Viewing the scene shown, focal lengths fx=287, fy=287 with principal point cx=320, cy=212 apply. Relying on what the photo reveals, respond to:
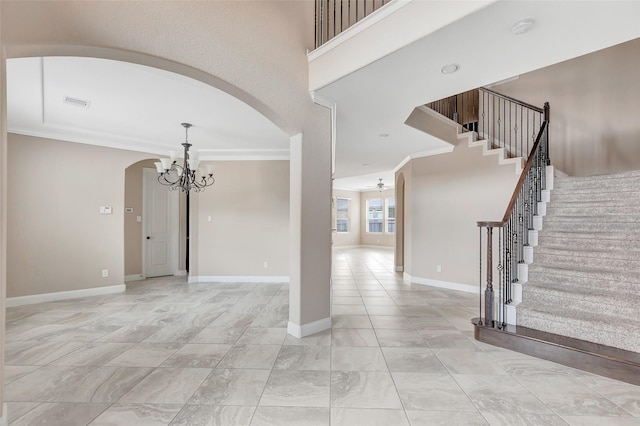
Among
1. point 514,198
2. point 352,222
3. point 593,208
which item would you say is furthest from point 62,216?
point 352,222

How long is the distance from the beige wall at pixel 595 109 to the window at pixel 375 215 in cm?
841

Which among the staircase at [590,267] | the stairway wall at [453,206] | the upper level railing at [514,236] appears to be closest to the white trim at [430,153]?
the stairway wall at [453,206]

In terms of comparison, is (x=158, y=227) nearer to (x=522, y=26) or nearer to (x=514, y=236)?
(x=514, y=236)

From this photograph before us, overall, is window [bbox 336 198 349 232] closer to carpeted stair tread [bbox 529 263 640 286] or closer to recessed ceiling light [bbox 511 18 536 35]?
carpeted stair tread [bbox 529 263 640 286]

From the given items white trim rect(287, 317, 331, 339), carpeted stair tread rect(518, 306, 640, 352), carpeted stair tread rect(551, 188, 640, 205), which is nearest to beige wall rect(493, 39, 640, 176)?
carpeted stair tread rect(551, 188, 640, 205)

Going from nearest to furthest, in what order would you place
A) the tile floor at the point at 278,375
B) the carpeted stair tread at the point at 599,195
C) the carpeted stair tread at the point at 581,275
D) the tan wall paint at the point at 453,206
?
the tile floor at the point at 278,375 < the carpeted stair tread at the point at 581,275 < the carpeted stair tread at the point at 599,195 < the tan wall paint at the point at 453,206

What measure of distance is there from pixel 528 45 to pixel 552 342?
2.54m

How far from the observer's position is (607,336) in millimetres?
2492

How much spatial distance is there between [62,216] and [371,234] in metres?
11.3

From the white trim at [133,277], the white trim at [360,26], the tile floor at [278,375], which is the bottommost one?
the white trim at [133,277]

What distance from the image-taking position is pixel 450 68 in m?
2.59

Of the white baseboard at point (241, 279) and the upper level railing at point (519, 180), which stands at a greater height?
the upper level railing at point (519, 180)

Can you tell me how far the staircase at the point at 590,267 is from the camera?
257cm

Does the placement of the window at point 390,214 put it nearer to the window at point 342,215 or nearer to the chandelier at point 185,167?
the window at point 342,215
